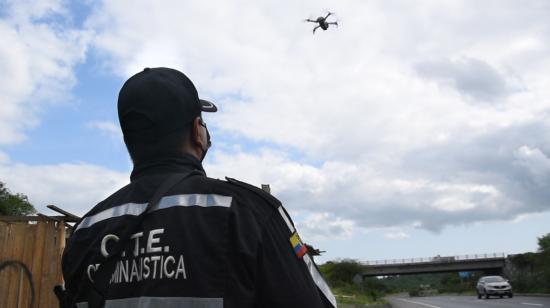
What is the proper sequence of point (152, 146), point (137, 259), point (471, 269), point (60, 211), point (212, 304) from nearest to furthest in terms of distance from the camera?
point (212, 304) → point (137, 259) → point (152, 146) → point (60, 211) → point (471, 269)

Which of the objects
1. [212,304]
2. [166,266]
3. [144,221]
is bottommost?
[212,304]

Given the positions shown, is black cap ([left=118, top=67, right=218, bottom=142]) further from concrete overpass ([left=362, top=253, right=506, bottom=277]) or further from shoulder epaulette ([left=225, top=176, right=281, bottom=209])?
concrete overpass ([left=362, top=253, right=506, bottom=277])

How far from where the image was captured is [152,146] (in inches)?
71.6

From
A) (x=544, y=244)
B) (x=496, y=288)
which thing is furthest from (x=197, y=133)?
(x=544, y=244)

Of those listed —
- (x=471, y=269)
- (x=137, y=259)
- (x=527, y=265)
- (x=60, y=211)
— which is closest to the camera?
(x=137, y=259)

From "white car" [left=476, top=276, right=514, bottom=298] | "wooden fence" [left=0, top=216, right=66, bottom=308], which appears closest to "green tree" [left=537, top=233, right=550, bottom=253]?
"white car" [left=476, top=276, right=514, bottom=298]

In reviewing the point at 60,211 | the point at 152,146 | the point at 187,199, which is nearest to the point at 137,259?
the point at 187,199

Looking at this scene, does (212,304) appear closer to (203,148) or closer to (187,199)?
(187,199)

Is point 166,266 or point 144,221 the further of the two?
point 144,221

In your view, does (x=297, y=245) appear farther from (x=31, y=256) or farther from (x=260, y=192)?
(x=31, y=256)

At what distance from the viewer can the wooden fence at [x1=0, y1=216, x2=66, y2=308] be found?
5.95m

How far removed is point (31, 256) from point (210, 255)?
17.8 feet

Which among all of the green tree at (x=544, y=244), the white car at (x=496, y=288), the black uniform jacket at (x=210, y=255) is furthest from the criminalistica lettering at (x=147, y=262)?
the green tree at (x=544, y=244)

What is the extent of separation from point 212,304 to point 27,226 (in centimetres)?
545
